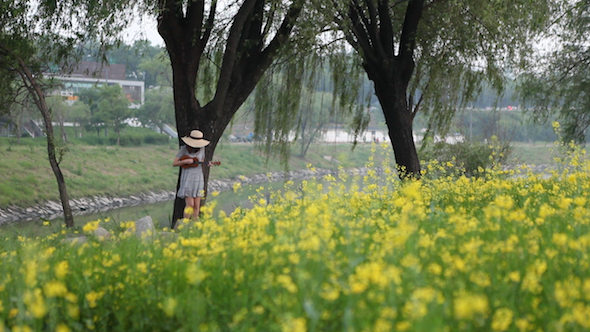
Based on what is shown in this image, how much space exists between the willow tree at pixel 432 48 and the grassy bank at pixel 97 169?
33.7 feet

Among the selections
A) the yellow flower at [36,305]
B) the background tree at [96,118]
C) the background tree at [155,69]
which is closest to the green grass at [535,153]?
the background tree at [155,69]

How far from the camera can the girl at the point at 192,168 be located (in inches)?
358

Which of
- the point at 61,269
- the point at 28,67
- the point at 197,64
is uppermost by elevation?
the point at 197,64

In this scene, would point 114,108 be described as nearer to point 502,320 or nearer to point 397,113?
point 397,113

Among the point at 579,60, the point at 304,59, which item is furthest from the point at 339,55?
the point at 579,60

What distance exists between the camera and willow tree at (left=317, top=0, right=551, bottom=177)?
415 inches

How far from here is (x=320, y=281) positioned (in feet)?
9.02

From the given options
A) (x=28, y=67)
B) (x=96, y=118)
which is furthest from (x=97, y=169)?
(x=28, y=67)

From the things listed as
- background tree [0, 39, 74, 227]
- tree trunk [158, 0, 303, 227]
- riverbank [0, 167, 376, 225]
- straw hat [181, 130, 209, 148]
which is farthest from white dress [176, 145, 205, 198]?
riverbank [0, 167, 376, 225]

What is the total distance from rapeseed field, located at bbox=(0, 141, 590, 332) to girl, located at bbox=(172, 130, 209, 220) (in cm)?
490

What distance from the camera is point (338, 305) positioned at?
2840mm

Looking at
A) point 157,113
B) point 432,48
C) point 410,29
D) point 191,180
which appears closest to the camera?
point 191,180

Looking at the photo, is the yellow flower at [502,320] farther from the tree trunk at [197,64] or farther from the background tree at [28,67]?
the background tree at [28,67]

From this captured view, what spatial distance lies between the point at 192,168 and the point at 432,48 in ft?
18.4
